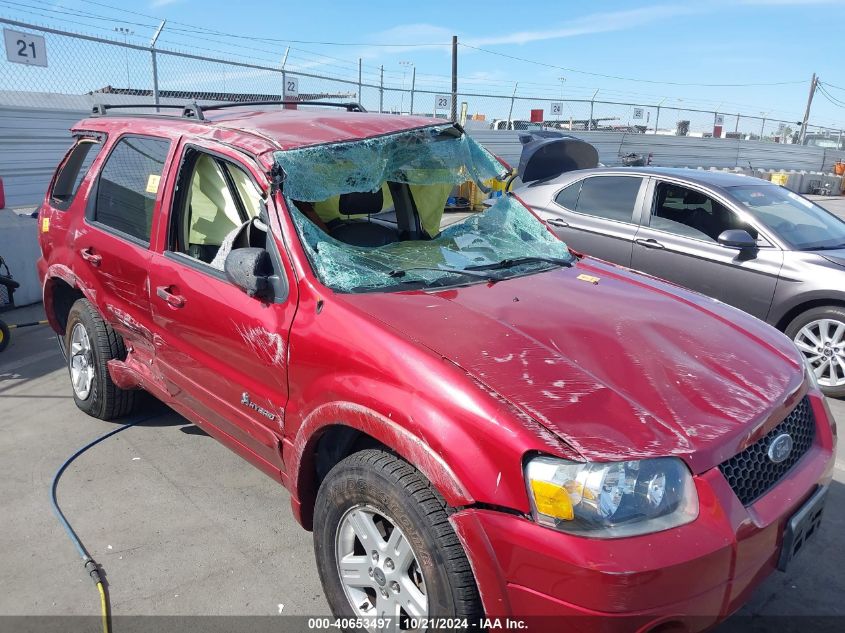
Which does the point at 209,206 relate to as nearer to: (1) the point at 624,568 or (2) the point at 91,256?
(2) the point at 91,256

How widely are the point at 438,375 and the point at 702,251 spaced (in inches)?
170

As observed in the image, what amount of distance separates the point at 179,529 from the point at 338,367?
1.48 meters

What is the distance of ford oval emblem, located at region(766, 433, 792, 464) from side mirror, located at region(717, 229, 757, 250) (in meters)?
3.35

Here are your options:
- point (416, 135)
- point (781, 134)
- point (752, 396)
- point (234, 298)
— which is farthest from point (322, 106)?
point (781, 134)

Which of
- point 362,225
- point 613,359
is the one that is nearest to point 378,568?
point 613,359

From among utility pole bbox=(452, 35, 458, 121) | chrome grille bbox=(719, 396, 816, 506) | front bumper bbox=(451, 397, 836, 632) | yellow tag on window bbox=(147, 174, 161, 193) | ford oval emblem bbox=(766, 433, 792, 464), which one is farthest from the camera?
utility pole bbox=(452, 35, 458, 121)

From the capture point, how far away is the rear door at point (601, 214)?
6.14 metres

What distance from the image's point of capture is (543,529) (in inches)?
71.4

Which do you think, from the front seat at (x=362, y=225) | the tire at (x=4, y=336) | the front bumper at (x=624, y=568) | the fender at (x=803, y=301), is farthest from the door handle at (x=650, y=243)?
the tire at (x=4, y=336)

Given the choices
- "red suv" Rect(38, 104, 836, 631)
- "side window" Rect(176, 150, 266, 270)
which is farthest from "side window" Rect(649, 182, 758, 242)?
"side window" Rect(176, 150, 266, 270)

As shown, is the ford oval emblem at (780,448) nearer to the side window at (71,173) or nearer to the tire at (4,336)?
the side window at (71,173)

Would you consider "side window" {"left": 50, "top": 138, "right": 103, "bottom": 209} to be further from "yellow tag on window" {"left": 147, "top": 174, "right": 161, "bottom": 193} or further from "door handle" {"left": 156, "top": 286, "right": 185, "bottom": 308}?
"door handle" {"left": 156, "top": 286, "right": 185, "bottom": 308}

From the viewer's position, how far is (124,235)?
3.64 m

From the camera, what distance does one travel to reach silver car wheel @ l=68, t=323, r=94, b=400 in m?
4.18
